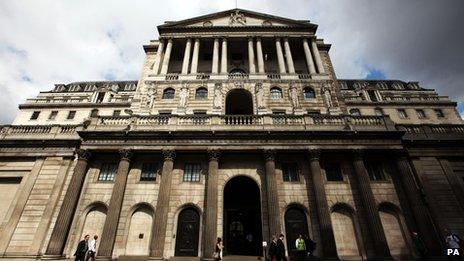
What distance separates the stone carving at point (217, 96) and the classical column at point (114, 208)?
9.16 meters

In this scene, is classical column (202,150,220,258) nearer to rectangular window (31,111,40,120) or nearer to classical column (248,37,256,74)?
classical column (248,37,256,74)

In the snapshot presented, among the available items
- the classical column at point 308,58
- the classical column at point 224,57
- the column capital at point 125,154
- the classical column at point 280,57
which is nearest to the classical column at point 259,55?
the classical column at point 280,57

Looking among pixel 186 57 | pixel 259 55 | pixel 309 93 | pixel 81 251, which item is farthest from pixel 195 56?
pixel 81 251

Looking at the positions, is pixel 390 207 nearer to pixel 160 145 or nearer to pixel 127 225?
pixel 160 145

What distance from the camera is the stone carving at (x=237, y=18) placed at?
3253cm

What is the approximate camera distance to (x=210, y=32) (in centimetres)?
3142

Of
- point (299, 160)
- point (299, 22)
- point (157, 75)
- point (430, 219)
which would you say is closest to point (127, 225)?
point (299, 160)

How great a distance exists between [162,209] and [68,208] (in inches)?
263

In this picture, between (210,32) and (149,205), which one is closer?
(149,205)

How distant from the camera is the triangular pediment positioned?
1256 inches

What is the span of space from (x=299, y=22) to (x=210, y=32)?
11203mm

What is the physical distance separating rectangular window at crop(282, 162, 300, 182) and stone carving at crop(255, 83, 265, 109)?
20.9 ft

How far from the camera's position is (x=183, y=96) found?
25734 mm

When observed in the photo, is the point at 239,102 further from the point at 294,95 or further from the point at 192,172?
the point at 192,172
